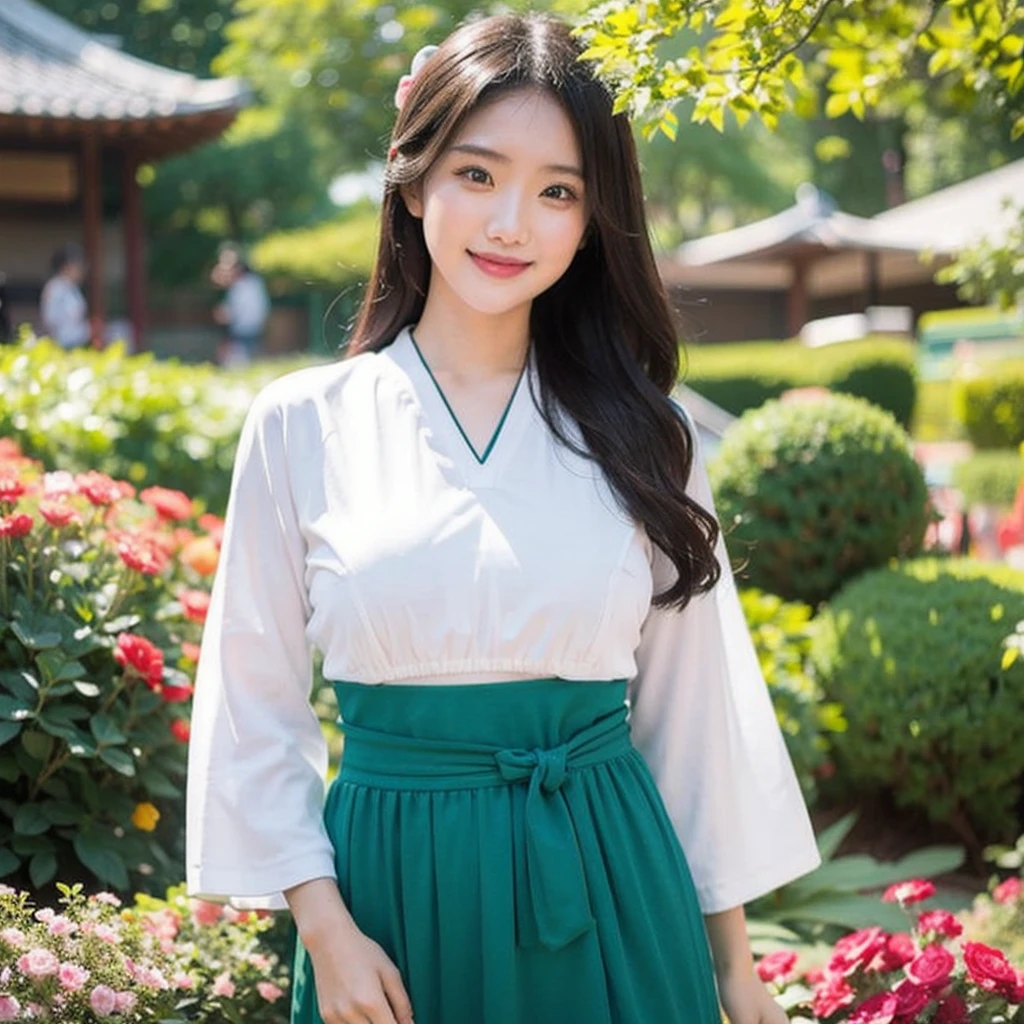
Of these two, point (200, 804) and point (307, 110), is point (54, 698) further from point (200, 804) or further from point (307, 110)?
point (307, 110)

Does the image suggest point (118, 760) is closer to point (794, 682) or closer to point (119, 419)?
point (794, 682)

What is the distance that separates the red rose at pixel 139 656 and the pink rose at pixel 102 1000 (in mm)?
720

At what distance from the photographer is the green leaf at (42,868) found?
8.15 feet

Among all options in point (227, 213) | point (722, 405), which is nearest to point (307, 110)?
point (227, 213)

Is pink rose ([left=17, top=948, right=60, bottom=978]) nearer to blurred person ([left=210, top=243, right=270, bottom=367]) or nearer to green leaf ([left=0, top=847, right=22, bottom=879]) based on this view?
green leaf ([left=0, top=847, right=22, bottom=879])

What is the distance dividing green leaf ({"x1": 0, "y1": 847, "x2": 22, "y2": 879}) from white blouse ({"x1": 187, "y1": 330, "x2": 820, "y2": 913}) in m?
0.81

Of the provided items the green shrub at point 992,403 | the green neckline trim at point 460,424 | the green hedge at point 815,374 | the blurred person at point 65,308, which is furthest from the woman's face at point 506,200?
the green hedge at point 815,374

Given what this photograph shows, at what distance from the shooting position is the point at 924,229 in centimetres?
1848

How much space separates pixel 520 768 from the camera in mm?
1734

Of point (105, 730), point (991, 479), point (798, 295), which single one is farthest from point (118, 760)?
point (798, 295)

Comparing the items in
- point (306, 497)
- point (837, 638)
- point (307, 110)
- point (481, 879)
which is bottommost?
point (837, 638)

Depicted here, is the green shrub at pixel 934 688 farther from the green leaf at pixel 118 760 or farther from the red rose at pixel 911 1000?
the green leaf at pixel 118 760

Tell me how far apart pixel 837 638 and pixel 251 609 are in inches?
111

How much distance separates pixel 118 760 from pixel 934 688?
238 cm
